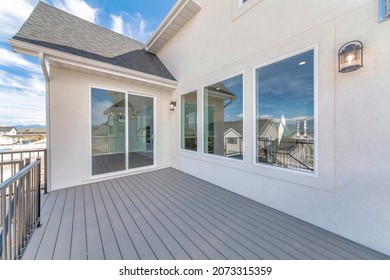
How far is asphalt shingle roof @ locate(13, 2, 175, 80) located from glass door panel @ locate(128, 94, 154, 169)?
3.29 feet

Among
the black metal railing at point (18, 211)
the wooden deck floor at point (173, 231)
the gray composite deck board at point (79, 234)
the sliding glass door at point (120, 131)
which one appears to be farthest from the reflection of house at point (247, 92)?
the black metal railing at point (18, 211)

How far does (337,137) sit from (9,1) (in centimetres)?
688

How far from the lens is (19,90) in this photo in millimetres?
8328

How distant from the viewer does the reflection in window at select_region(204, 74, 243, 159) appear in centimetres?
359

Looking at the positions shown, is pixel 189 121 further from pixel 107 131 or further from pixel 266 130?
pixel 266 130

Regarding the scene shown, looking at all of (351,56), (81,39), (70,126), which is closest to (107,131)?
(70,126)

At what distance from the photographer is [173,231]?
2.21 meters

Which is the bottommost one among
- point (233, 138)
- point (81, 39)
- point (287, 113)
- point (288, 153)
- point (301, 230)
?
point (301, 230)

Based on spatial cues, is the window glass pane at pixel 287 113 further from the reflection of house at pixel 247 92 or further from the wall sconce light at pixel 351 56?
the wall sconce light at pixel 351 56

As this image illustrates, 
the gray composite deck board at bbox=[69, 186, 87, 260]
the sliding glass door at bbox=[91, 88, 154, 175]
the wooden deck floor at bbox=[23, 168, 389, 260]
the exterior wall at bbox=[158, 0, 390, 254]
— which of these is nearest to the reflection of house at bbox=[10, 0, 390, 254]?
the exterior wall at bbox=[158, 0, 390, 254]

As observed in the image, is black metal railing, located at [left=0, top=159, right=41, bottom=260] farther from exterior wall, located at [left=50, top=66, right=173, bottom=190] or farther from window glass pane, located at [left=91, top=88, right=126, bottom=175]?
window glass pane, located at [left=91, top=88, right=126, bottom=175]

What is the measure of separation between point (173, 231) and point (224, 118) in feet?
9.13
